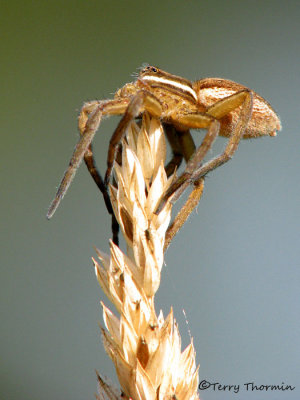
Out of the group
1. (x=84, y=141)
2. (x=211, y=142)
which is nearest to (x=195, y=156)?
(x=211, y=142)

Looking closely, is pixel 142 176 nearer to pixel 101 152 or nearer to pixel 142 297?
pixel 142 297

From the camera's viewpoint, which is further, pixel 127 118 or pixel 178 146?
pixel 178 146

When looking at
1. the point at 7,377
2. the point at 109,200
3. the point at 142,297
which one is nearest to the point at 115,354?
the point at 142,297

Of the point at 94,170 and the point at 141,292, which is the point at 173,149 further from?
the point at 141,292

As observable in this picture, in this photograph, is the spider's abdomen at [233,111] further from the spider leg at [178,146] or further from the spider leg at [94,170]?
the spider leg at [94,170]

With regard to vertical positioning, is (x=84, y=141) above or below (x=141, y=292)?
above

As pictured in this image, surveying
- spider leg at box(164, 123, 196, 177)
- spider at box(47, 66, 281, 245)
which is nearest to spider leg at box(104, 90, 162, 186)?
spider at box(47, 66, 281, 245)

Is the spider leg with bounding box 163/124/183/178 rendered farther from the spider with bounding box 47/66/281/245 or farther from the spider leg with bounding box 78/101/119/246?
the spider leg with bounding box 78/101/119/246
